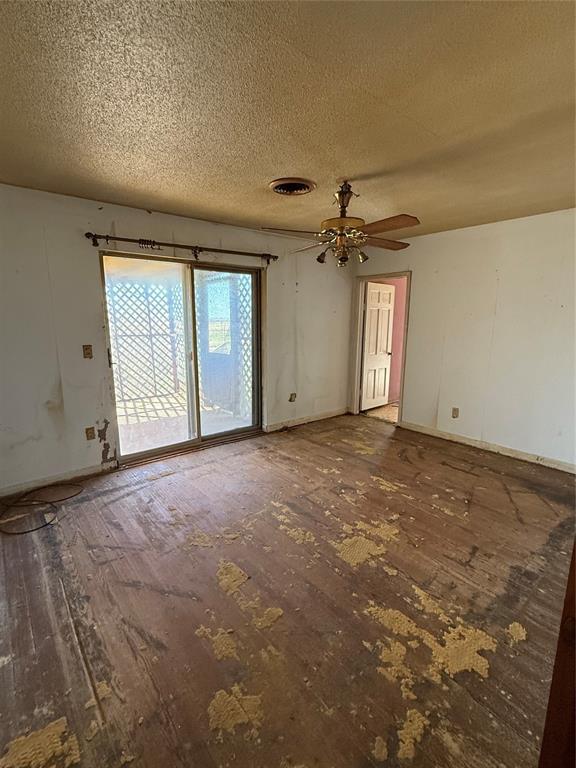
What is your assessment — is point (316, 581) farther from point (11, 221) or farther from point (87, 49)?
point (11, 221)

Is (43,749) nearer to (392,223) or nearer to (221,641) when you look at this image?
(221,641)

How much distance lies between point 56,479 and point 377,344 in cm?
451

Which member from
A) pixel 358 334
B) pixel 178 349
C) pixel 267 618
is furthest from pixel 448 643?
pixel 358 334

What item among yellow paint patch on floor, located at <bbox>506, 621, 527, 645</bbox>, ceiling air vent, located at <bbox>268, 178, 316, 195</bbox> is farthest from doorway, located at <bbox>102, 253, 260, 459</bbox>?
yellow paint patch on floor, located at <bbox>506, 621, 527, 645</bbox>

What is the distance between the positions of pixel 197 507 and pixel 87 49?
2.65 m

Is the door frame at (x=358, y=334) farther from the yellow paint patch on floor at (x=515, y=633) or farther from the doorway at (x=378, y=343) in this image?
the yellow paint patch on floor at (x=515, y=633)

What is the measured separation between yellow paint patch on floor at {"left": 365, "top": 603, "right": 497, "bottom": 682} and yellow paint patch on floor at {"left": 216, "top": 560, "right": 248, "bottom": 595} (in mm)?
707

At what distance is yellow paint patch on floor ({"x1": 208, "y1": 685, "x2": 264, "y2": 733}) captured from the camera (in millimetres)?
1337

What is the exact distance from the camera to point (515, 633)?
1.73 metres

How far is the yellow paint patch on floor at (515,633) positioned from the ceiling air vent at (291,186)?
2.94 m

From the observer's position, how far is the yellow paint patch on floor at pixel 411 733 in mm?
1256

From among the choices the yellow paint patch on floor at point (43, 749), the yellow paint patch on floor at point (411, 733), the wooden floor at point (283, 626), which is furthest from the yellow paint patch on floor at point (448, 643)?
the yellow paint patch on floor at point (43, 749)

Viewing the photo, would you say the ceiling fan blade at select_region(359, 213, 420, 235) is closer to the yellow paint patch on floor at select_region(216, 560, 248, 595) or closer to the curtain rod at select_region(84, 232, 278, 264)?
the curtain rod at select_region(84, 232, 278, 264)

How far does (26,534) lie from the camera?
97.1 inches
